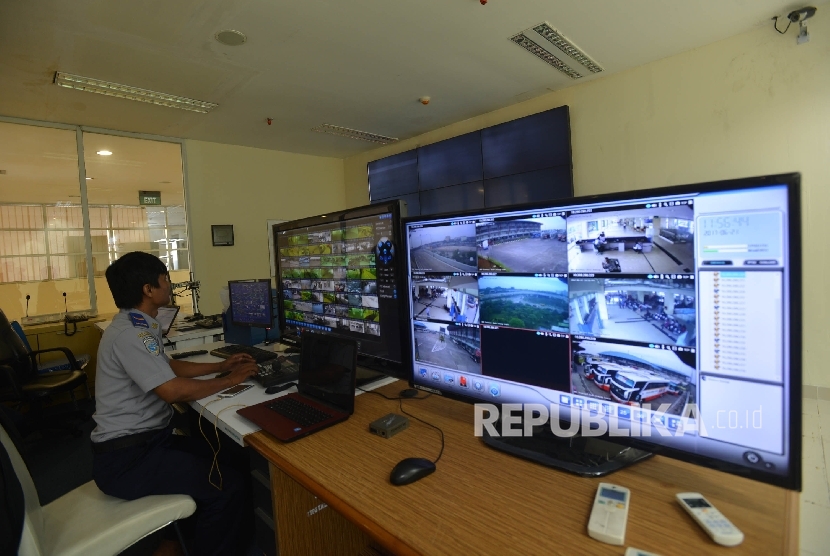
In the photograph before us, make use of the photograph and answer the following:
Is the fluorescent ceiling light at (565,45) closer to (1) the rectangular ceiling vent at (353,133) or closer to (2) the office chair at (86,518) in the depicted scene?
(1) the rectangular ceiling vent at (353,133)

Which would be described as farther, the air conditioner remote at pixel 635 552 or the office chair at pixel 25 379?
the office chair at pixel 25 379

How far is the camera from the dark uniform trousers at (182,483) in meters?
1.51

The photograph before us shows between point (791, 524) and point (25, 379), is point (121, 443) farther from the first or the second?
point (25, 379)

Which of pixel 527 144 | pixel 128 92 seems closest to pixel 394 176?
pixel 527 144

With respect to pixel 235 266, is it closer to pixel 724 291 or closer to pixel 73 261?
pixel 73 261

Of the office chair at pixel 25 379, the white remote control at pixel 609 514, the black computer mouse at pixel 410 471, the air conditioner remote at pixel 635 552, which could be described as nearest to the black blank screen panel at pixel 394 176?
the office chair at pixel 25 379

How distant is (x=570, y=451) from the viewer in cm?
99

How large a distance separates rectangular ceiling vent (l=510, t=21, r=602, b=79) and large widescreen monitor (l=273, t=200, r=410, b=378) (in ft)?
8.68

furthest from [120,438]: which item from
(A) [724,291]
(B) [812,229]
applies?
(B) [812,229]

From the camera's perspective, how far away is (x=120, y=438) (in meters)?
1.60

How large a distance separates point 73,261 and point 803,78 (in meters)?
7.63

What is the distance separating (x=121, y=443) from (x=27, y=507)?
452 mm

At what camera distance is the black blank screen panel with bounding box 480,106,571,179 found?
4598 millimetres

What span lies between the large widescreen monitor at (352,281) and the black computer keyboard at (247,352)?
0.44 feet
